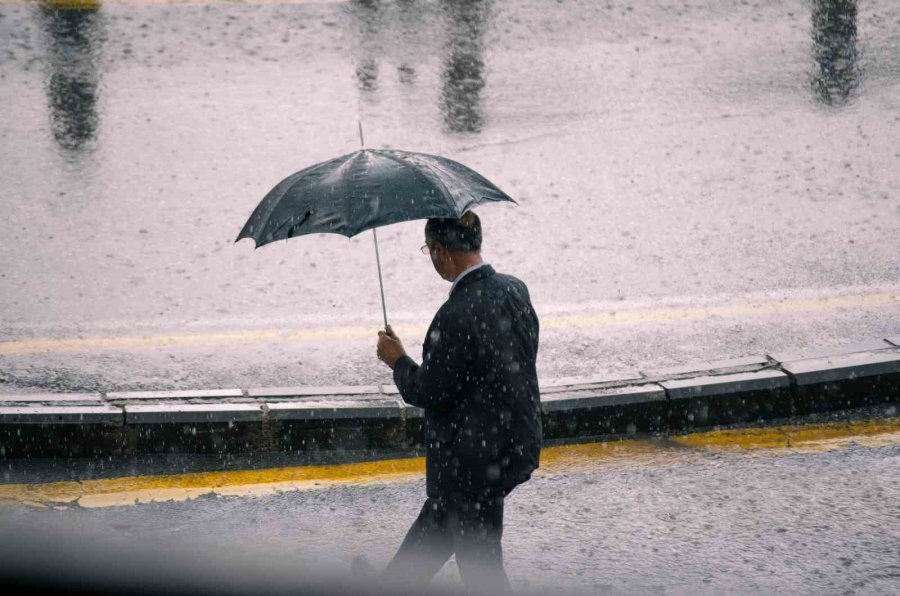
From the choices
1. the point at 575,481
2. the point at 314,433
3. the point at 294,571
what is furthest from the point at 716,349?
the point at 294,571

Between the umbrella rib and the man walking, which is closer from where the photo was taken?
the man walking

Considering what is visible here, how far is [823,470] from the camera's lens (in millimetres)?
5070

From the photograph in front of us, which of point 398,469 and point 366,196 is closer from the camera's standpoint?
point 366,196

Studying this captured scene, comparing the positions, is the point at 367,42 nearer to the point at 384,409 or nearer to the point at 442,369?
the point at 384,409

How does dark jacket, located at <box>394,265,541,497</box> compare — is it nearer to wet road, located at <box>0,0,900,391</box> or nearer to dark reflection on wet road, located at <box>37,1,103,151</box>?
wet road, located at <box>0,0,900,391</box>

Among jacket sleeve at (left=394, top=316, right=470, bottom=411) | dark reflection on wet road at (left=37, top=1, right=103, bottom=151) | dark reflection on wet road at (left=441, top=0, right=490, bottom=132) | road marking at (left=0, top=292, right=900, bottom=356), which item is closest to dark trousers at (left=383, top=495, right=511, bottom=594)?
jacket sleeve at (left=394, top=316, right=470, bottom=411)

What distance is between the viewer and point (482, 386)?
334 cm

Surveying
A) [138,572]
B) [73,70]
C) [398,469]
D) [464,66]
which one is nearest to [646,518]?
[398,469]

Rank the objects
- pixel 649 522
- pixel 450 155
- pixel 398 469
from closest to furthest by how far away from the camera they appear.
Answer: pixel 649 522 → pixel 398 469 → pixel 450 155

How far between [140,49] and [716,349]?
632 cm

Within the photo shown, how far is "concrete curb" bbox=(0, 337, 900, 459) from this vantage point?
519cm

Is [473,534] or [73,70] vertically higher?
[73,70]

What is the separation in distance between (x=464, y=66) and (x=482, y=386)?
280 inches

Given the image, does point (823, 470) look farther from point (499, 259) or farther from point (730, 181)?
point (730, 181)
